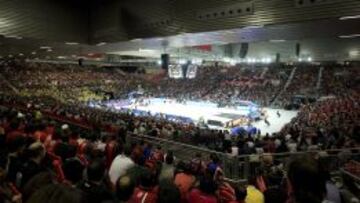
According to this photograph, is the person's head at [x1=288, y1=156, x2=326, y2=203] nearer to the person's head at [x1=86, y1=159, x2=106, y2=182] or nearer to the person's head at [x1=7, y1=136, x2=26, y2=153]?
the person's head at [x1=86, y1=159, x2=106, y2=182]

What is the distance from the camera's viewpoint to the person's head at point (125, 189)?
2.94m

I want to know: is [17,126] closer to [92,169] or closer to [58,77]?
[92,169]

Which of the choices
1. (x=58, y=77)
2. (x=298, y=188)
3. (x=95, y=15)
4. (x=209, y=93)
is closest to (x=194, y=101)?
(x=209, y=93)

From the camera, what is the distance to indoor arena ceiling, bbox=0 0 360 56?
865cm

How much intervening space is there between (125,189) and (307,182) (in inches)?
64.1

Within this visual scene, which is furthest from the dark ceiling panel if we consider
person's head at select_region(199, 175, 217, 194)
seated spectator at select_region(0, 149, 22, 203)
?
person's head at select_region(199, 175, 217, 194)

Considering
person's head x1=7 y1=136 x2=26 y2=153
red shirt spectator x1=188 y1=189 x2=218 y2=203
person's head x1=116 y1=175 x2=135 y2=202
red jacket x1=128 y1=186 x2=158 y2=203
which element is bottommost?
red shirt spectator x1=188 y1=189 x2=218 y2=203

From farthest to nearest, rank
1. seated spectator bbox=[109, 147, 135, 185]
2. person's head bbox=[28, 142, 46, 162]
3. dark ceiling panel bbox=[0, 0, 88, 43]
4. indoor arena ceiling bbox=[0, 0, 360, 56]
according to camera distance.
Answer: dark ceiling panel bbox=[0, 0, 88, 43] < indoor arena ceiling bbox=[0, 0, 360, 56] < seated spectator bbox=[109, 147, 135, 185] < person's head bbox=[28, 142, 46, 162]

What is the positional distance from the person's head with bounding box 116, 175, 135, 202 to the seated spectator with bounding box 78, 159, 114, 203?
3.8 inches

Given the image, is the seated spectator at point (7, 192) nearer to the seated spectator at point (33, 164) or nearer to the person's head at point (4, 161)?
the seated spectator at point (33, 164)

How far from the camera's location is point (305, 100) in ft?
97.7

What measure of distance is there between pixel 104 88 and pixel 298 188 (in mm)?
41723

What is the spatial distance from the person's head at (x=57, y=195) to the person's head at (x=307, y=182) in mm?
1055

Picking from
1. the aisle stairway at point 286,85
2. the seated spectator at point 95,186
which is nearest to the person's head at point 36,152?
the seated spectator at point 95,186
